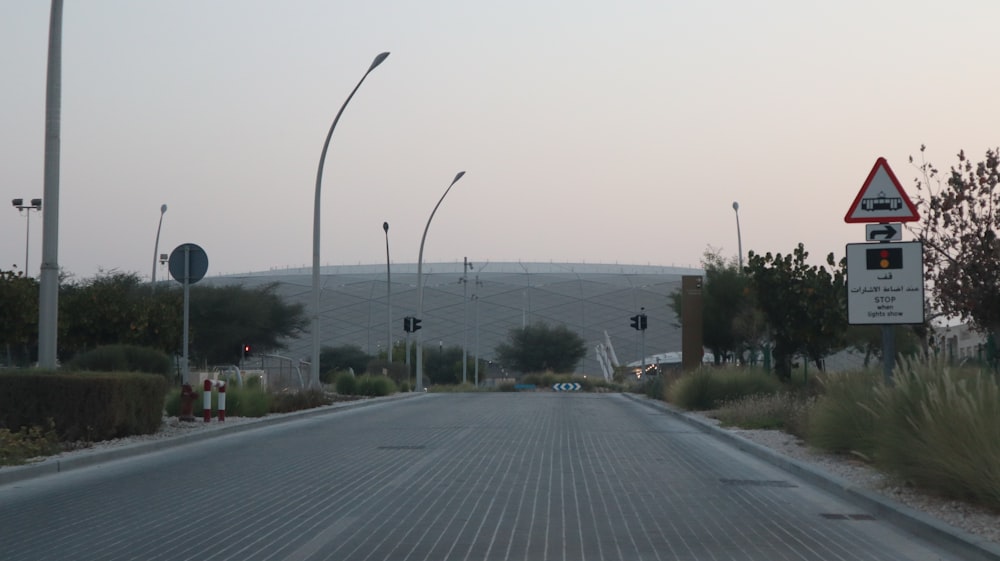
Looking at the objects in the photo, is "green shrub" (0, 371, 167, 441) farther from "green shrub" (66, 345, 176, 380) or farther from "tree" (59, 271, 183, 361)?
"tree" (59, 271, 183, 361)

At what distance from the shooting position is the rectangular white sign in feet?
46.8

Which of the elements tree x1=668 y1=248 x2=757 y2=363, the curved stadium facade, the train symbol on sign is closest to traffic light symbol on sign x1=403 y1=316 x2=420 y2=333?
tree x1=668 y1=248 x2=757 y2=363

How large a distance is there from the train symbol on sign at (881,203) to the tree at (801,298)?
50.3 feet

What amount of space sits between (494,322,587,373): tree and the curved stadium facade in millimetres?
10183

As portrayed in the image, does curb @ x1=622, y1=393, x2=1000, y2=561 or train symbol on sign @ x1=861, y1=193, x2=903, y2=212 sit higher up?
train symbol on sign @ x1=861, y1=193, x2=903, y2=212

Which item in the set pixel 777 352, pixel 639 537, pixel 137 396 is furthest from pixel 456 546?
pixel 777 352

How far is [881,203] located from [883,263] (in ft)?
2.37

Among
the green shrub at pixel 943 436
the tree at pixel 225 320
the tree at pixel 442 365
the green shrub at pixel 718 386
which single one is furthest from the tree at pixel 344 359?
the green shrub at pixel 943 436

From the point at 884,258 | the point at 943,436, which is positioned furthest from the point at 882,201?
the point at 943,436

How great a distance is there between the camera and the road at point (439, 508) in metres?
9.26

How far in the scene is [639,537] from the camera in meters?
9.88

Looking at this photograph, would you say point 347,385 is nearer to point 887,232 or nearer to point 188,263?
point 188,263

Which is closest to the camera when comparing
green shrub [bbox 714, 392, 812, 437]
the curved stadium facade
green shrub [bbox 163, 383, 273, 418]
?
green shrub [bbox 714, 392, 812, 437]

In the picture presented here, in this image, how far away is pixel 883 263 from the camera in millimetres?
14406
